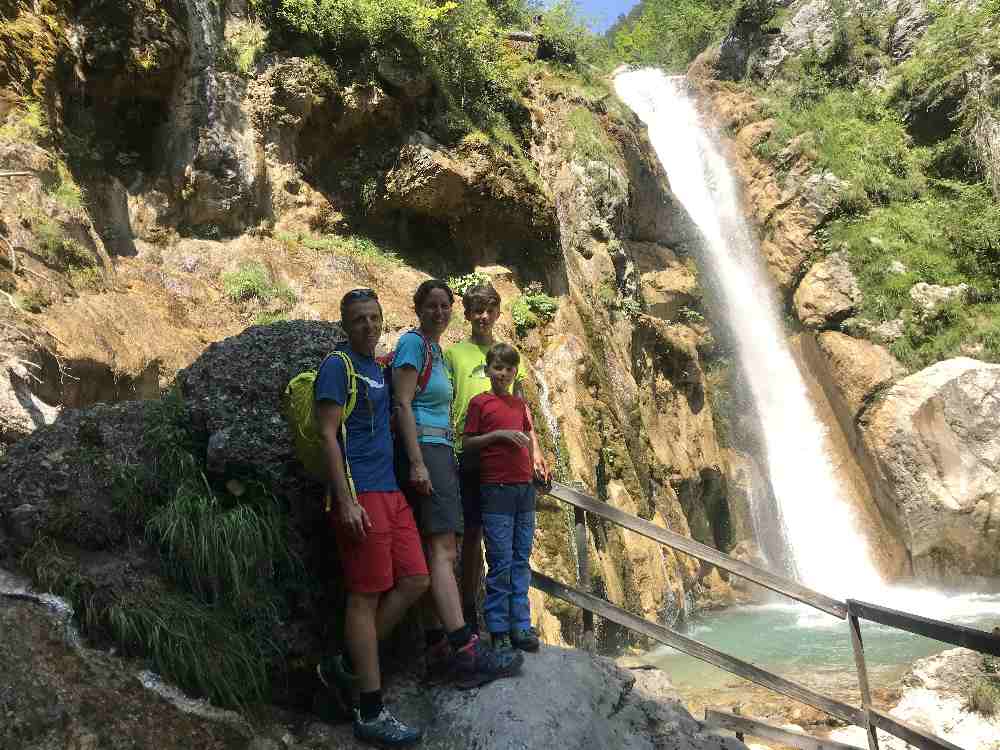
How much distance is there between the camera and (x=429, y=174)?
1191 cm

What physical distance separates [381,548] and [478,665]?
0.80 metres

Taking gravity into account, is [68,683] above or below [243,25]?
below

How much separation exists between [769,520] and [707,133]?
14.7 metres

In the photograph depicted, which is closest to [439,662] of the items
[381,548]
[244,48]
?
[381,548]

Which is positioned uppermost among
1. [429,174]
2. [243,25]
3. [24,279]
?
[243,25]

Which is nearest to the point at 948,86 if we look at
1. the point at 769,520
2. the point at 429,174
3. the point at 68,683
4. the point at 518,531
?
the point at 769,520

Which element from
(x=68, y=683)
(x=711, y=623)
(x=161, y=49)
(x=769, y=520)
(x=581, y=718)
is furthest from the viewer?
(x=769, y=520)

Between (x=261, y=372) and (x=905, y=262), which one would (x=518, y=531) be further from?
(x=905, y=262)

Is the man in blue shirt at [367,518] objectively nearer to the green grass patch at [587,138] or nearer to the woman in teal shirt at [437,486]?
the woman in teal shirt at [437,486]

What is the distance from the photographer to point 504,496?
3.74 metres

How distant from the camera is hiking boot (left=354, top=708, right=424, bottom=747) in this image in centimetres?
287

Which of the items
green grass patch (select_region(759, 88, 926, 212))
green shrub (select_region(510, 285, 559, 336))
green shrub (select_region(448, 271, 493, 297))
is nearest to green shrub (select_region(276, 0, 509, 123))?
green shrub (select_region(448, 271, 493, 297))

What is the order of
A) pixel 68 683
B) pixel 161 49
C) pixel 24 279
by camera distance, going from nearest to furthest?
pixel 68 683 → pixel 24 279 → pixel 161 49

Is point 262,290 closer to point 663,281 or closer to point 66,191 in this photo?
point 66,191
